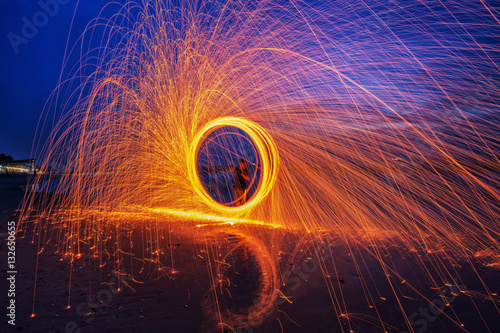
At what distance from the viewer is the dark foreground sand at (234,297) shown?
243cm

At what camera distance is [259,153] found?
714cm

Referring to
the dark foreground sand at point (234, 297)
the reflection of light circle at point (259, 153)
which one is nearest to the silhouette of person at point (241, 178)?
the reflection of light circle at point (259, 153)

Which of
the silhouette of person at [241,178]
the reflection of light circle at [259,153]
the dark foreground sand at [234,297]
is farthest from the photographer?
the silhouette of person at [241,178]

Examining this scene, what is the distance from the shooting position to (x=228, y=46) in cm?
652

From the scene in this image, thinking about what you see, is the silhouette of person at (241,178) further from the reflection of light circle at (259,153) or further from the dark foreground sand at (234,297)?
the dark foreground sand at (234,297)

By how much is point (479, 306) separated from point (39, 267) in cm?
560

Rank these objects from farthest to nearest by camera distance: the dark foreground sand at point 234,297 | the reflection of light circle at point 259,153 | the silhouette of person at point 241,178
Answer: the silhouette of person at point 241,178 < the reflection of light circle at point 259,153 < the dark foreground sand at point 234,297

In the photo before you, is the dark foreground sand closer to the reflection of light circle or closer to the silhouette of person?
the reflection of light circle

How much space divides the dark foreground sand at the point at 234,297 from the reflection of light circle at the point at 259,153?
256 cm

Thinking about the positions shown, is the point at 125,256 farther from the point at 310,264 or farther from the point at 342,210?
the point at 342,210

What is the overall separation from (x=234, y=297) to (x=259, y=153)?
15.1 ft

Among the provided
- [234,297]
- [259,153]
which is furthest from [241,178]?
[234,297]

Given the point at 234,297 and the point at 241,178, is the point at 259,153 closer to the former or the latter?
the point at 241,178

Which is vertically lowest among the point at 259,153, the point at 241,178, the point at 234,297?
the point at 234,297
